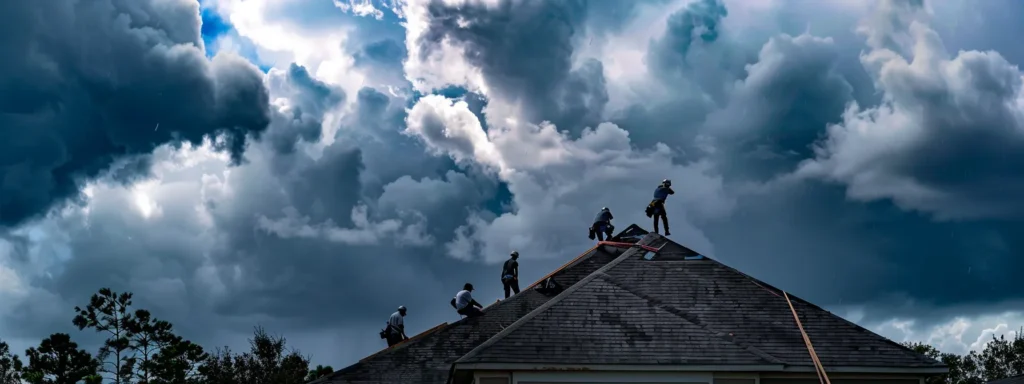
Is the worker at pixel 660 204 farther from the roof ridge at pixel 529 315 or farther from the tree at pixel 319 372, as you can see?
the tree at pixel 319 372

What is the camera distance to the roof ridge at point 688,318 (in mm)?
20531

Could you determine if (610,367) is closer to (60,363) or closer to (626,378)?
(626,378)

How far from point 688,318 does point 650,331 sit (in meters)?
1.78

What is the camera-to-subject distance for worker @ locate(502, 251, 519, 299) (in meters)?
28.8

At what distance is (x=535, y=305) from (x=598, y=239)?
5.16 m

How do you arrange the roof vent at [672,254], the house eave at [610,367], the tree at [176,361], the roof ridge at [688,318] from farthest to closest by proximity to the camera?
the tree at [176,361], the roof vent at [672,254], the roof ridge at [688,318], the house eave at [610,367]

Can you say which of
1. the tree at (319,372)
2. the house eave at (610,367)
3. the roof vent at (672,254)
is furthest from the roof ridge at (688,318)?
the tree at (319,372)

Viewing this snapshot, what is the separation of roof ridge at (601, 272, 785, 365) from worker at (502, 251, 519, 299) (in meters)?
5.27

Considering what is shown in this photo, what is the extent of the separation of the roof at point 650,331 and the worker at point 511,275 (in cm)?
230

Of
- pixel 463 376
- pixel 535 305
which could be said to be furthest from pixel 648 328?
pixel 535 305

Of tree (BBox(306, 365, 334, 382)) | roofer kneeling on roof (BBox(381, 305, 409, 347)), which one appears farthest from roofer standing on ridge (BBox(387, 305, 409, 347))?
tree (BBox(306, 365, 334, 382))

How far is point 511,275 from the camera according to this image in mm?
28969

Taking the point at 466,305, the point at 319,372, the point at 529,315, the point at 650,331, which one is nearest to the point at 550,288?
the point at 466,305

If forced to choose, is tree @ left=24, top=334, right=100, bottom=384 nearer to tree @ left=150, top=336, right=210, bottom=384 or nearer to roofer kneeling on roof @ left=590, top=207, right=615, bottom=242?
tree @ left=150, top=336, right=210, bottom=384
